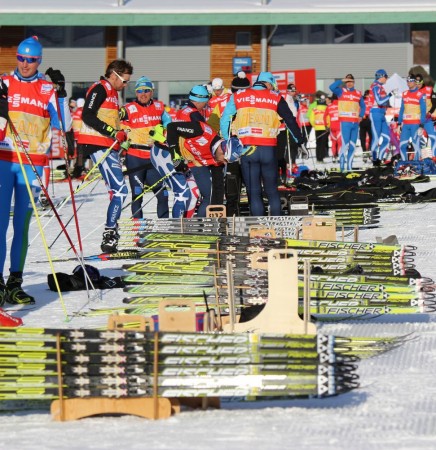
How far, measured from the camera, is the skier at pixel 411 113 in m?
23.3

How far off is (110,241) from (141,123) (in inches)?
64.8

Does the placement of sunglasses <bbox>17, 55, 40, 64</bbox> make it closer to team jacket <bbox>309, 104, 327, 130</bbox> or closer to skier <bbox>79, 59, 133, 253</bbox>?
skier <bbox>79, 59, 133, 253</bbox>

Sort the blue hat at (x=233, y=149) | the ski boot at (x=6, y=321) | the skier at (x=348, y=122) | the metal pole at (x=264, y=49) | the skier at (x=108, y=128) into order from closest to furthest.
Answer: the ski boot at (x=6, y=321) < the skier at (x=108, y=128) < the blue hat at (x=233, y=149) < the skier at (x=348, y=122) < the metal pole at (x=264, y=49)

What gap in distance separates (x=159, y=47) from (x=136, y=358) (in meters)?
39.8

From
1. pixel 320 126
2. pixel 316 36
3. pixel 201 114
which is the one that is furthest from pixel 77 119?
pixel 316 36

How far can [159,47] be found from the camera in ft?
146

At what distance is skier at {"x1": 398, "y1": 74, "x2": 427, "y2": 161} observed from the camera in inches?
917

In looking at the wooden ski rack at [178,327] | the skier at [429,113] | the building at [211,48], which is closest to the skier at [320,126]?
the skier at [429,113]

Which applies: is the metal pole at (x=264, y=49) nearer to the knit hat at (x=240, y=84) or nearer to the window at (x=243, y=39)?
the window at (x=243, y=39)

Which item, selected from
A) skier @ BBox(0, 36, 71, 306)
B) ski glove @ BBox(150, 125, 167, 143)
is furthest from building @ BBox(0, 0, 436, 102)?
skier @ BBox(0, 36, 71, 306)

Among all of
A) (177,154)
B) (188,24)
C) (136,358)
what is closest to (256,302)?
(136,358)

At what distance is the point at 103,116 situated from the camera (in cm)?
1196

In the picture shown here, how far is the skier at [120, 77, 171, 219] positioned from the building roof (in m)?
29.1

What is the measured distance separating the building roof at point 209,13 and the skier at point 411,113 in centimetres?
1918
